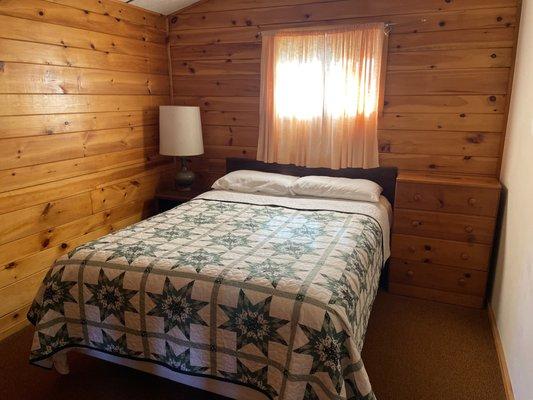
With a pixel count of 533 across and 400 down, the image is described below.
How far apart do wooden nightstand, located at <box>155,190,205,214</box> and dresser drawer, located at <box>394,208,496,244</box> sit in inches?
64.4

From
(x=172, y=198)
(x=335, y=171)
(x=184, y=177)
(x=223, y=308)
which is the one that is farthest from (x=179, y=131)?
(x=223, y=308)

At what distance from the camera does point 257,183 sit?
301 centimetres

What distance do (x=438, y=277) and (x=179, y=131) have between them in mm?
2205

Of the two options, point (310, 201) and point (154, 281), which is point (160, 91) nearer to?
point (310, 201)

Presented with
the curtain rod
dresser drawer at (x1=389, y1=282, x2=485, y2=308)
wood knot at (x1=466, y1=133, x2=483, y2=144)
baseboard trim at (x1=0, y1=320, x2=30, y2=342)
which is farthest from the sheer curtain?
baseboard trim at (x1=0, y1=320, x2=30, y2=342)

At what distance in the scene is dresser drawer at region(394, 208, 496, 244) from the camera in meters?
2.48

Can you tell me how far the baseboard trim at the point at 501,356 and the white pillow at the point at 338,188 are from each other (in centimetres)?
100

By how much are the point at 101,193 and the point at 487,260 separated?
269cm

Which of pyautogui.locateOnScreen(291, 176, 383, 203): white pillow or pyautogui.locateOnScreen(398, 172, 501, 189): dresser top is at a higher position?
pyautogui.locateOnScreen(398, 172, 501, 189): dresser top

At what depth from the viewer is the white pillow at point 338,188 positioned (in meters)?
2.71

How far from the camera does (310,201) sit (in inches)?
108

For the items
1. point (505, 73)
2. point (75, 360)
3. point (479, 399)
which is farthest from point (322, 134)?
point (75, 360)

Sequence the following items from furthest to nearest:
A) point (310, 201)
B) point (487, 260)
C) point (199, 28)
Result: point (199, 28), point (310, 201), point (487, 260)

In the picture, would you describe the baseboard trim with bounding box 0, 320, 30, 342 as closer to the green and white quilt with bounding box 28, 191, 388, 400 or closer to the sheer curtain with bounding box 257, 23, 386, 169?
the green and white quilt with bounding box 28, 191, 388, 400
